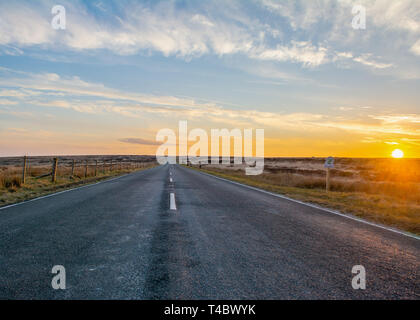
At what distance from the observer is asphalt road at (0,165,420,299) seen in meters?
2.82

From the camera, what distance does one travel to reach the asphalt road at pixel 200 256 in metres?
2.82

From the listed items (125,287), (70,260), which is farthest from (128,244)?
(125,287)

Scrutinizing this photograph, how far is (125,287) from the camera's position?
2.85m

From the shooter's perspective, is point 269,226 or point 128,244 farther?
point 269,226

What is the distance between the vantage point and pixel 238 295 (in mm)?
2703

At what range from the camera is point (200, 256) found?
12.7 ft

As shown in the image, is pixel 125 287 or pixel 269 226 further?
pixel 269 226

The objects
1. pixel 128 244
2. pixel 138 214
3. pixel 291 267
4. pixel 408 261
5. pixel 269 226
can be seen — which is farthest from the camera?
pixel 138 214

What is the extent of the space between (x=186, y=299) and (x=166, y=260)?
3.67 ft

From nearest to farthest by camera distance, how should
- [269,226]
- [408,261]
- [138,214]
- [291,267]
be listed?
[291,267], [408,261], [269,226], [138,214]

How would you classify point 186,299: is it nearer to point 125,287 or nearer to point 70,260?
point 125,287
